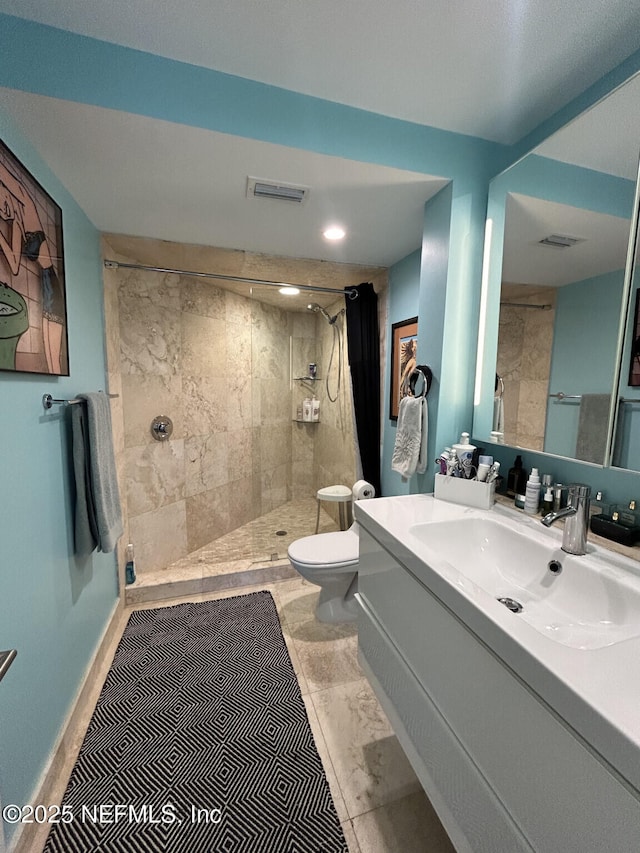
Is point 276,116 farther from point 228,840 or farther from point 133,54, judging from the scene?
point 228,840

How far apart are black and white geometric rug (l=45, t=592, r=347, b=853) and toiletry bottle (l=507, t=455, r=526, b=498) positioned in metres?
1.24

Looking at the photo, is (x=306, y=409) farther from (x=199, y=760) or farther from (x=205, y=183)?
(x=199, y=760)

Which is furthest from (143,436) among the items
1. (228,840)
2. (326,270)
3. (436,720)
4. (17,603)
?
(436,720)

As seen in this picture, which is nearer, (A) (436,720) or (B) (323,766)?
(A) (436,720)

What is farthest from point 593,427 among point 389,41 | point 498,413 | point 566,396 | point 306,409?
point 306,409

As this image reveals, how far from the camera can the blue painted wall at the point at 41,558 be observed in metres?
1.01

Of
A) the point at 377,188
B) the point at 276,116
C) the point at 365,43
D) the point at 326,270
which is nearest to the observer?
the point at 365,43

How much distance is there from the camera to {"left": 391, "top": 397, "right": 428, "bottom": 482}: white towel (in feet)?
5.05

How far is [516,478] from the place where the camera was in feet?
4.37

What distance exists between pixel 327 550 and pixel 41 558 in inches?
48.8

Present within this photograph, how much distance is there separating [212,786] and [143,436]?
1.89m

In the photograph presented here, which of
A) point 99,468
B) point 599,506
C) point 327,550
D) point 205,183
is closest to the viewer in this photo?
point 599,506

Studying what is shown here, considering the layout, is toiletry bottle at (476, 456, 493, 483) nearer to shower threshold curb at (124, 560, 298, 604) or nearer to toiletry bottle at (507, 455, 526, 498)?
toiletry bottle at (507, 455, 526, 498)

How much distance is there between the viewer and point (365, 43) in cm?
102
